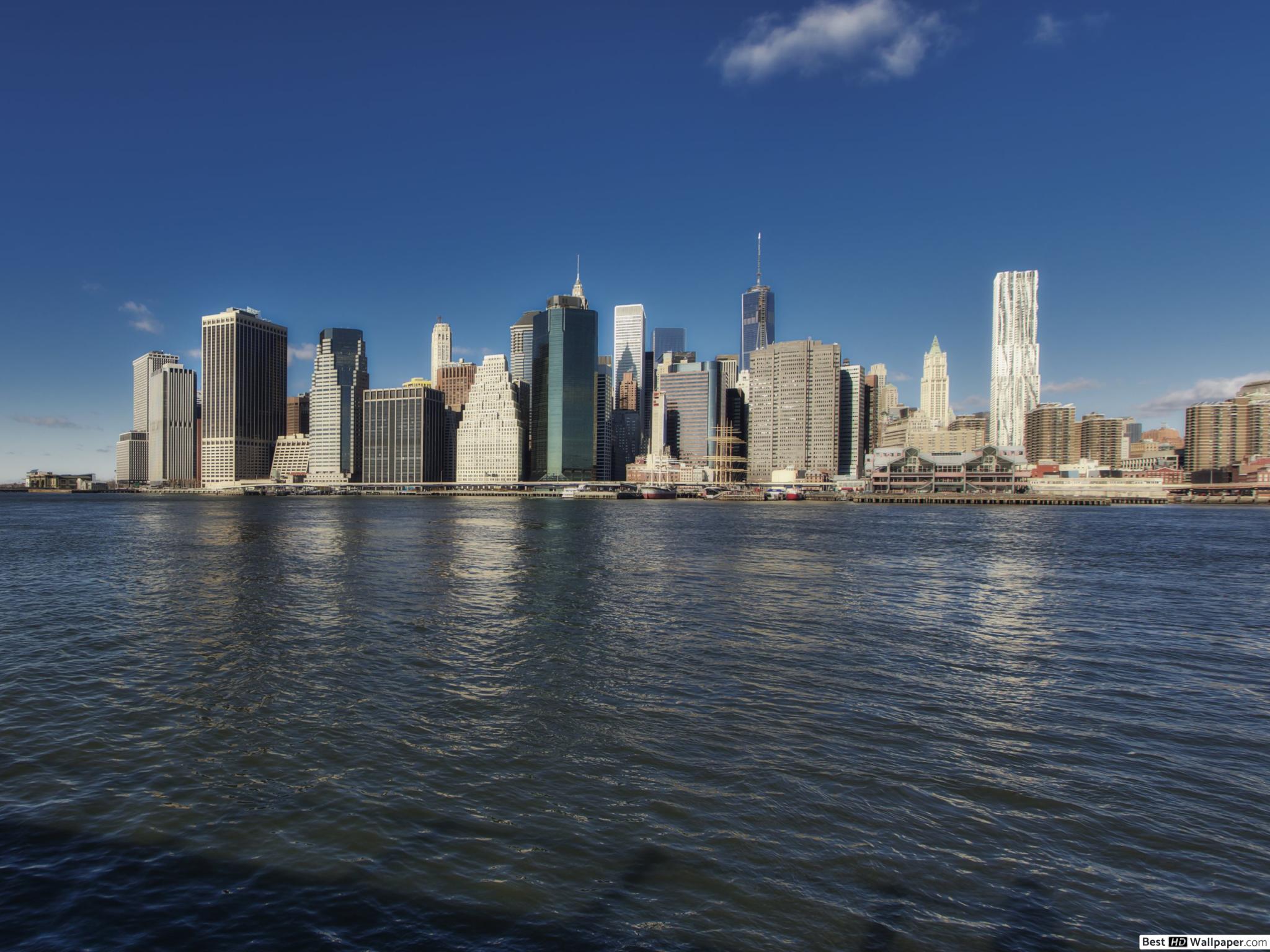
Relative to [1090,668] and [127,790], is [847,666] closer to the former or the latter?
[1090,668]

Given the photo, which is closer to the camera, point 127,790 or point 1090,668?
point 127,790

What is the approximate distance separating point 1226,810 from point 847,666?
12831 millimetres

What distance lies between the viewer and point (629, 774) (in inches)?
→ 679

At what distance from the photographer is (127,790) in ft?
53.2

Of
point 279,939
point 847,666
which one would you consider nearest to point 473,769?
point 279,939

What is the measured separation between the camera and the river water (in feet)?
38.8

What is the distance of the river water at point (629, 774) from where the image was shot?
38.8 feet

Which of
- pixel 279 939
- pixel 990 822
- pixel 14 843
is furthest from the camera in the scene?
pixel 990 822

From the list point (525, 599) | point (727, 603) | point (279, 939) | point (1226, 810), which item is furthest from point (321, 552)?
point (1226, 810)

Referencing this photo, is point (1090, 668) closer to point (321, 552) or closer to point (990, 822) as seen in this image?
point (990, 822)

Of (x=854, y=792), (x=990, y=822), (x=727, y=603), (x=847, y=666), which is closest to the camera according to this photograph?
(x=990, y=822)

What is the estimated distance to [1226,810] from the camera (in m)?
15.4

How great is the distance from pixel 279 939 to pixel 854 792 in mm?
12281

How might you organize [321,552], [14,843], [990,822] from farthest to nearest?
[321,552] < [990,822] < [14,843]
